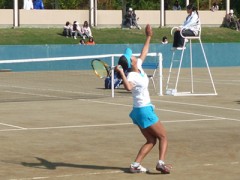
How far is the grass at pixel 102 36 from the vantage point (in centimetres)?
4866

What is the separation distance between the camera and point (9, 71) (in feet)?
132

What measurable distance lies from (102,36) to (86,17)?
4340mm

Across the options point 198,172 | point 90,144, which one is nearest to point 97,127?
point 90,144

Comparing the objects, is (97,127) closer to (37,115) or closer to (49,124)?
(49,124)

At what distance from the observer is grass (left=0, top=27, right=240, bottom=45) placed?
1916 inches

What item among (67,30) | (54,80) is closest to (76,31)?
(67,30)

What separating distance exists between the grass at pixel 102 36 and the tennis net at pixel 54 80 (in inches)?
226

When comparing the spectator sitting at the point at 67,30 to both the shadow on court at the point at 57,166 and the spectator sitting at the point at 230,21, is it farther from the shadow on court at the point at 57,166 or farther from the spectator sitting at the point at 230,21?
the shadow on court at the point at 57,166

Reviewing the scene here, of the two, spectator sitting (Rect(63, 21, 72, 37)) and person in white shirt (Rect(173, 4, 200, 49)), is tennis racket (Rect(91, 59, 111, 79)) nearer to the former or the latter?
person in white shirt (Rect(173, 4, 200, 49))

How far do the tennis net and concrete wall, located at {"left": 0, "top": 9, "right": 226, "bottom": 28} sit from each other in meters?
10.7

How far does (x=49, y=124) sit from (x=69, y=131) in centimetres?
130

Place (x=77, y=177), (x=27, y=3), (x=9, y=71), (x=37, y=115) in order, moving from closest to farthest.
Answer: (x=77, y=177) → (x=37, y=115) → (x=9, y=71) → (x=27, y=3)

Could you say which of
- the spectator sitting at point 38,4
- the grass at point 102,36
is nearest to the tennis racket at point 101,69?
the grass at point 102,36

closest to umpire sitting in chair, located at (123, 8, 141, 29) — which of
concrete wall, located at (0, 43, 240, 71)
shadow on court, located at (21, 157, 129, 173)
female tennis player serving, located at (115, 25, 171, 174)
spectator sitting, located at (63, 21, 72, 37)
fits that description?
spectator sitting, located at (63, 21, 72, 37)
